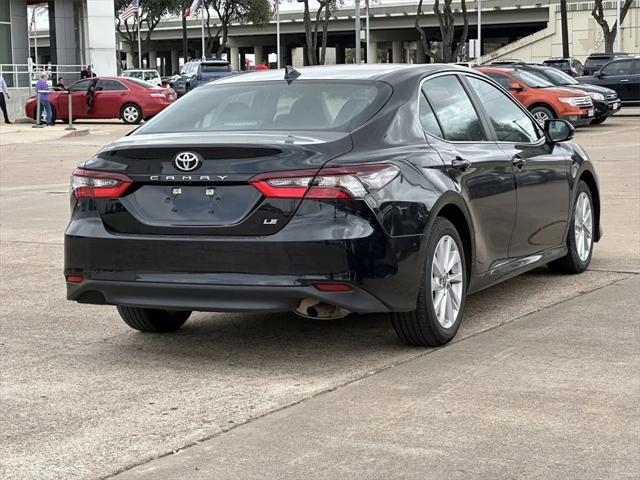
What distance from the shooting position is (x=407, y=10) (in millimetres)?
97625

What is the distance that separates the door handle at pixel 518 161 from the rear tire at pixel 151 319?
2277 mm

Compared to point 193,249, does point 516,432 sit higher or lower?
lower

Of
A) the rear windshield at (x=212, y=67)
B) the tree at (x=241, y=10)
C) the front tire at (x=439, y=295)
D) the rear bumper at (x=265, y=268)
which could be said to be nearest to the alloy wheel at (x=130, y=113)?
the rear windshield at (x=212, y=67)

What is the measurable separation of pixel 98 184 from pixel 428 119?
1.92 meters

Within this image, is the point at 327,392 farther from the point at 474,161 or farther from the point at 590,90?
the point at 590,90

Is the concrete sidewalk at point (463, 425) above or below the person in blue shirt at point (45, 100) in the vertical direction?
below

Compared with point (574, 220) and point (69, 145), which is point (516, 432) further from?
point (69, 145)

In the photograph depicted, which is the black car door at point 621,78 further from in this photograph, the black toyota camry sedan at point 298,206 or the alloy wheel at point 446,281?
the alloy wheel at point 446,281

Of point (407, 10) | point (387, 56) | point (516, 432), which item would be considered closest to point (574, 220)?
point (516, 432)

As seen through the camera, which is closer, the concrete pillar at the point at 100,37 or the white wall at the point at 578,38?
the concrete pillar at the point at 100,37

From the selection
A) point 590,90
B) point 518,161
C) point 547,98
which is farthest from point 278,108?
point 590,90

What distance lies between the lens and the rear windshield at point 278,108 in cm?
621

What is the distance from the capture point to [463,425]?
4.77 metres

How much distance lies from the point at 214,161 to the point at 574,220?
3.53 metres
